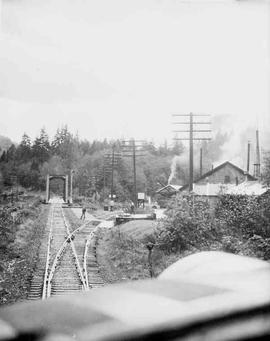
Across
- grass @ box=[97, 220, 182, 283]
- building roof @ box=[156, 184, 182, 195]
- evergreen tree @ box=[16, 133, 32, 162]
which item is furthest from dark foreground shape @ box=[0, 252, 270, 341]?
building roof @ box=[156, 184, 182, 195]

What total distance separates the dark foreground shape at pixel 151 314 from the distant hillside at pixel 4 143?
2.44 m

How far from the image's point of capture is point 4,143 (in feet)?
12.3

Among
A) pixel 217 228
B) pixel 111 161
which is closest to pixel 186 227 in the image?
pixel 217 228

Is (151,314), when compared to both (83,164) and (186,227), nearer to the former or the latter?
(83,164)

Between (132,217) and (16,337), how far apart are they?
→ 15.9ft

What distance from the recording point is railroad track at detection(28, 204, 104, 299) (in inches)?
171

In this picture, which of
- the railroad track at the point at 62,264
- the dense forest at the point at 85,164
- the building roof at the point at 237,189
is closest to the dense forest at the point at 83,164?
the dense forest at the point at 85,164

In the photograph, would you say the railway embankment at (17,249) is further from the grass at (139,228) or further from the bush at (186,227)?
the bush at (186,227)

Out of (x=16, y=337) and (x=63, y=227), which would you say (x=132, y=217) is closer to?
(x=63, y=227)

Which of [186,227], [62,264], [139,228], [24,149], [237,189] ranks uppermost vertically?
[24,149]

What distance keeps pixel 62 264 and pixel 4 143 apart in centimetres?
235

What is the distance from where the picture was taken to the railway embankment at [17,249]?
385 cm

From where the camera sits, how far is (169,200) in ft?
18.1

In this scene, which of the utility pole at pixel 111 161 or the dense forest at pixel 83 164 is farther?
the utility pole at pixel 111 161
